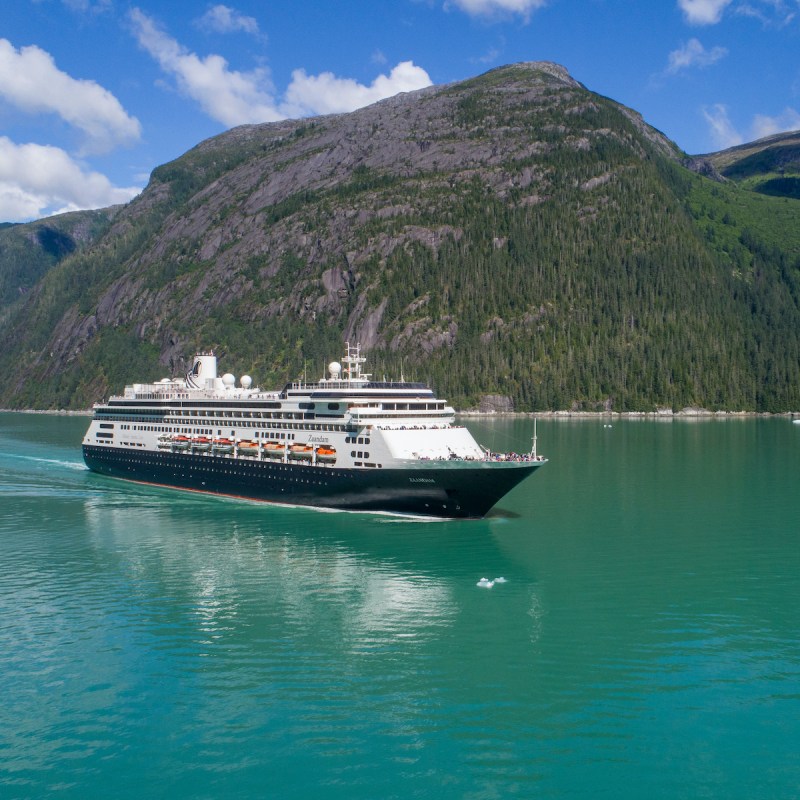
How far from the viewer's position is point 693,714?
27766 mm

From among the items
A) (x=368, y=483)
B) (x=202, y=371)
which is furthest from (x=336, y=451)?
(x=202, y=371)

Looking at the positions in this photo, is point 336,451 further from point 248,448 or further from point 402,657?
point 402,657

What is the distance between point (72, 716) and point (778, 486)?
7192 cm

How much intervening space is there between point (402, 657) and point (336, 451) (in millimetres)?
31119

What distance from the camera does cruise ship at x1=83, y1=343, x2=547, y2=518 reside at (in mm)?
58438

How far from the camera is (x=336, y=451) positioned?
62781 mm

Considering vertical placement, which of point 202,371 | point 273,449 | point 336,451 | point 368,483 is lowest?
point 368,483

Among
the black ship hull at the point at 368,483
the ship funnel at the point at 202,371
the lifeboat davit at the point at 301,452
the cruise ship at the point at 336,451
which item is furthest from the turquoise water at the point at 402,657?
the ship funnel at the point at 202,371

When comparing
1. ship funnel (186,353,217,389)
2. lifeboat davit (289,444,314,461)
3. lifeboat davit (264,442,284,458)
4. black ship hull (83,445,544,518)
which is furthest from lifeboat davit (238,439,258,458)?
ship funnel (186,353,217,389)

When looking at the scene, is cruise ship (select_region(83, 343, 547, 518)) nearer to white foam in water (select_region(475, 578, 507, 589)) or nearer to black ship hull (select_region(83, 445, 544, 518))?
black ship hull (select_region(83, 445, 544, 518))

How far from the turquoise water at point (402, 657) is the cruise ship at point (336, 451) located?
261 cm

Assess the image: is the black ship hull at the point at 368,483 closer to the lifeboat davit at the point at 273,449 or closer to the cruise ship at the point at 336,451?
the cruise ship at the point at 336,451

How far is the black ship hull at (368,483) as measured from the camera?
5728 cm

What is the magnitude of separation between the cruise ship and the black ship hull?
0.09 m
